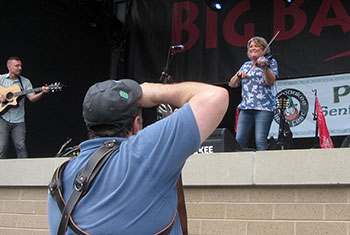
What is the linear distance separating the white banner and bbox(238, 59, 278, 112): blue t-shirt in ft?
8.16

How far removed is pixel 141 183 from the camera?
1.25 metres

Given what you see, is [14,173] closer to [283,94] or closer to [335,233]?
[335,233]

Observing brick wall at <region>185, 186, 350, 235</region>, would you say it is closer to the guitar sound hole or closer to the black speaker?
the black speaker

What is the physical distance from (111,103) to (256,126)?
3.08m

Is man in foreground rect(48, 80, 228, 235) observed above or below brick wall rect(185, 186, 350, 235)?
above

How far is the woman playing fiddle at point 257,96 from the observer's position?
164 inches

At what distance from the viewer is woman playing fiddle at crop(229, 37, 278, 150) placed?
418cm

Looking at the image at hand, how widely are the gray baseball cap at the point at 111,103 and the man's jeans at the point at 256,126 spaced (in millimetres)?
2942

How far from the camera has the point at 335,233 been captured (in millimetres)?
2486

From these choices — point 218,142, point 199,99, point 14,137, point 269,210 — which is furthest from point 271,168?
point 14,137

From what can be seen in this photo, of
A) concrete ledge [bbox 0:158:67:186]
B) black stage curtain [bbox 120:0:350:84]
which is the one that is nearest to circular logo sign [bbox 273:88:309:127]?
black stage curtain [bbox 120:0:350:84]

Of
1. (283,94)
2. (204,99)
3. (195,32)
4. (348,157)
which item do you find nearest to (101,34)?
(195,32)

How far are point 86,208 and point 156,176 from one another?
234mm

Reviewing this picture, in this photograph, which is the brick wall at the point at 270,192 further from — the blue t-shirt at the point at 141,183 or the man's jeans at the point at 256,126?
the blue t-shirt at the point at 141,183
